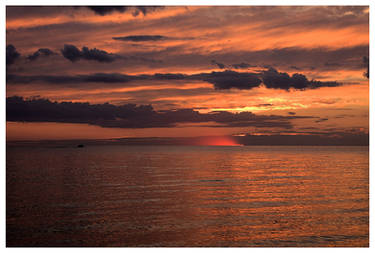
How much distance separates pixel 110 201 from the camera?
3897 centimetres

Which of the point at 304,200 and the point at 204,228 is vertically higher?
the point at 304,200

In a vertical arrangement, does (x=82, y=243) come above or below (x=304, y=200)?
below

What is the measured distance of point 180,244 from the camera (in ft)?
83.1

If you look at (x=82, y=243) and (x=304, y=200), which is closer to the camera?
(x=82, y=243)

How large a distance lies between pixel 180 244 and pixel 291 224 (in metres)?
Result: 9.89
